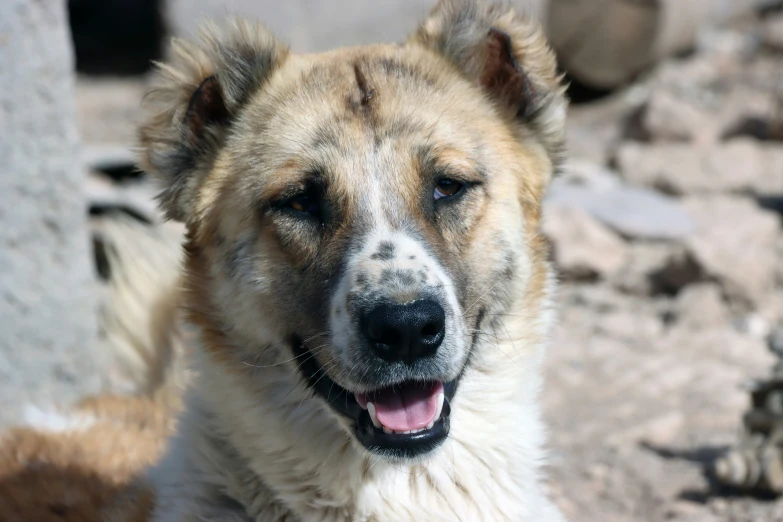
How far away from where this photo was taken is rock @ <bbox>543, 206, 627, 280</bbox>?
21.4 feet

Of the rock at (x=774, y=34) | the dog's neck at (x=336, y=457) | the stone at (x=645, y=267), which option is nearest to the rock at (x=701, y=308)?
the stone at (x=645, y=267)

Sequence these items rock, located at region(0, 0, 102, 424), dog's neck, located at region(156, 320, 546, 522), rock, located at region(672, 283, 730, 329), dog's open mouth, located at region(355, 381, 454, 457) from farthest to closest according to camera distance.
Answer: rock, located at region(672, 283, 730, 329) → rock, located at region(0, 0, 102, 424) → dog's neck, located at region(156, 320, 546, 522) → dog's open mouth, located at region(355, 381, 454, 457)

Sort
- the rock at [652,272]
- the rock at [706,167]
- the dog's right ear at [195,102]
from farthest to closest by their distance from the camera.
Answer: the rock at [706,167]
the rock at [652,272]
the dog's right ear at [195,102]

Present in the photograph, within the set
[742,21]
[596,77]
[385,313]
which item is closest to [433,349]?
[385,313]

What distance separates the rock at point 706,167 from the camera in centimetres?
745

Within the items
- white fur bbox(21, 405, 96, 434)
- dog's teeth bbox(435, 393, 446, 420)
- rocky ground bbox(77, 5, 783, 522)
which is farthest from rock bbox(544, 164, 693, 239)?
dog's teeth bbox(435, 393, 446, 420)

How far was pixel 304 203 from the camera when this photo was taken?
9.37ft

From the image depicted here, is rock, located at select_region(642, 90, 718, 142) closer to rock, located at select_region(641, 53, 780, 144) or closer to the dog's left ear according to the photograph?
rock, located at select_region(641, 53, 780, 144)

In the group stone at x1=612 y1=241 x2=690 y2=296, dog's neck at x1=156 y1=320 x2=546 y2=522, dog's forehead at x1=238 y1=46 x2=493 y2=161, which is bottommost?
stone at x1=612 y1=241 x2=690 y2=296

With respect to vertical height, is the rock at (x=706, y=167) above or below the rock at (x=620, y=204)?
above

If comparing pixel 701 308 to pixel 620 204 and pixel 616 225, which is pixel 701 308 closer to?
pixel 616 225

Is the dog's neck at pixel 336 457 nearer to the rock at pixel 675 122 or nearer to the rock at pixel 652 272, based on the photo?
the rock at pixel 652 272

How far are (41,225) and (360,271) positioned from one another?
2.43 m

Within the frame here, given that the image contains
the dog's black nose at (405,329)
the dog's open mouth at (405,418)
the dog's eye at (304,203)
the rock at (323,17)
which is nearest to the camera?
the dog's black nose at (405,329)
